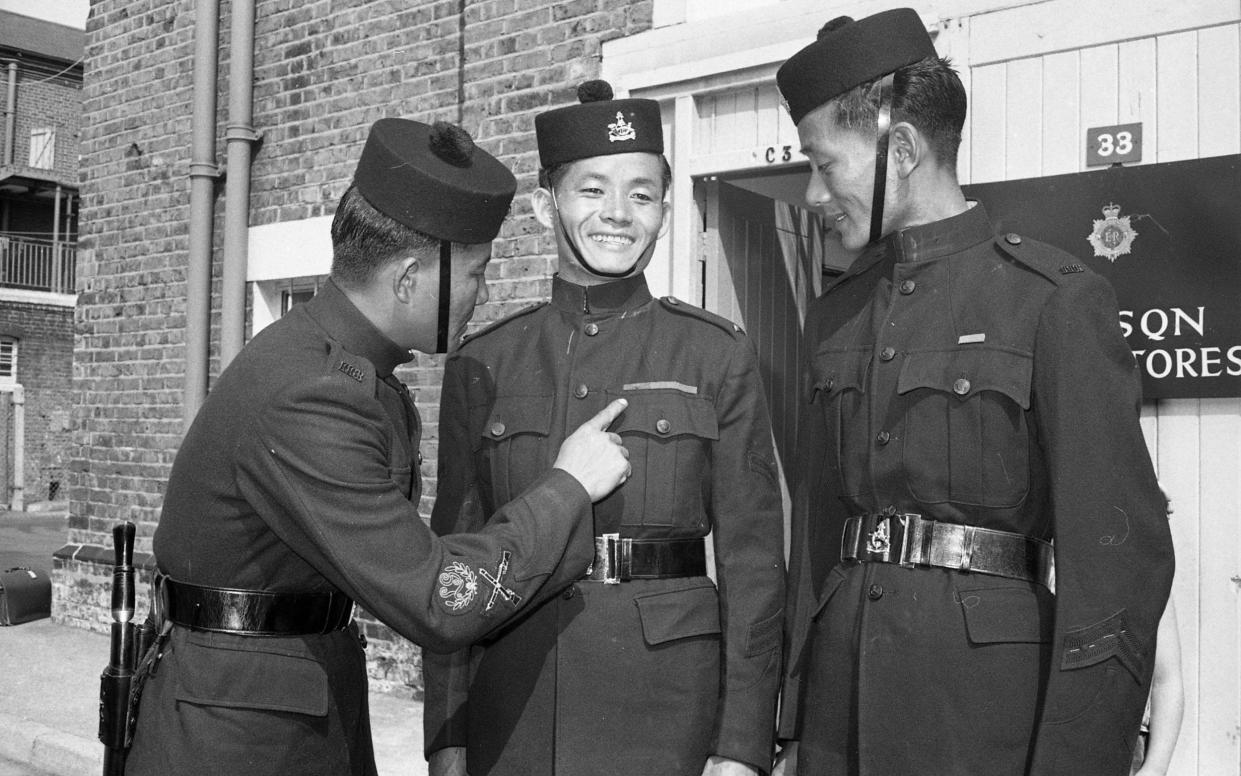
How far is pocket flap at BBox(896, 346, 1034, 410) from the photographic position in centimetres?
193

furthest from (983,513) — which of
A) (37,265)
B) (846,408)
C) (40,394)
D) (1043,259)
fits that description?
(37,265)

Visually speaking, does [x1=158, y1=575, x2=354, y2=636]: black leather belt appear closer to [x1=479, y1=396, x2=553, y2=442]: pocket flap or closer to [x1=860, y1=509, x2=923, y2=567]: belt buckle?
[x1=479, y1=396, x2=553, y2=442]: pocket flap

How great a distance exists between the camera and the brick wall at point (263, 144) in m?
5.44

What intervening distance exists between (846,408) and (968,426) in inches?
11.3

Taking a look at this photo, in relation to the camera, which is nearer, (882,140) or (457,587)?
(457,587)

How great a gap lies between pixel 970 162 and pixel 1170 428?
3.95 feet

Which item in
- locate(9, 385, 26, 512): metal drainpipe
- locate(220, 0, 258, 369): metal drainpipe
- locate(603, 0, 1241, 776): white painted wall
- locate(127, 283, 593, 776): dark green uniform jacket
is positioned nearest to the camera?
locate(127, 283, 593, 776): dark green uniform jacket

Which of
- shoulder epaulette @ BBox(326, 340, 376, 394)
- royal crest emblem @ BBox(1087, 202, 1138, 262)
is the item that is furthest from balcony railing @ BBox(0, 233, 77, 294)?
shoulder epaulette @ BBox(326, 340, 376, 394)

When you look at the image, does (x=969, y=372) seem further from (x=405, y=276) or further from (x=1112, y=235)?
(x=1112, y=235)

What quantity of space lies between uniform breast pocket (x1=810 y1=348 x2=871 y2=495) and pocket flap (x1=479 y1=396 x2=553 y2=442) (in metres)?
0.58

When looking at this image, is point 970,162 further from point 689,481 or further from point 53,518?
point 53,518

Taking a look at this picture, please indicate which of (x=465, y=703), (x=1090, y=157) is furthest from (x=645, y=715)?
(x=1090, y=157)

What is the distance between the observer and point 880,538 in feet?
6.87

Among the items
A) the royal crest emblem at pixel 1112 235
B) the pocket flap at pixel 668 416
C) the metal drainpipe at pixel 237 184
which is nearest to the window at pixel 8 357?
the metal drainpipe at pixel 237 184
